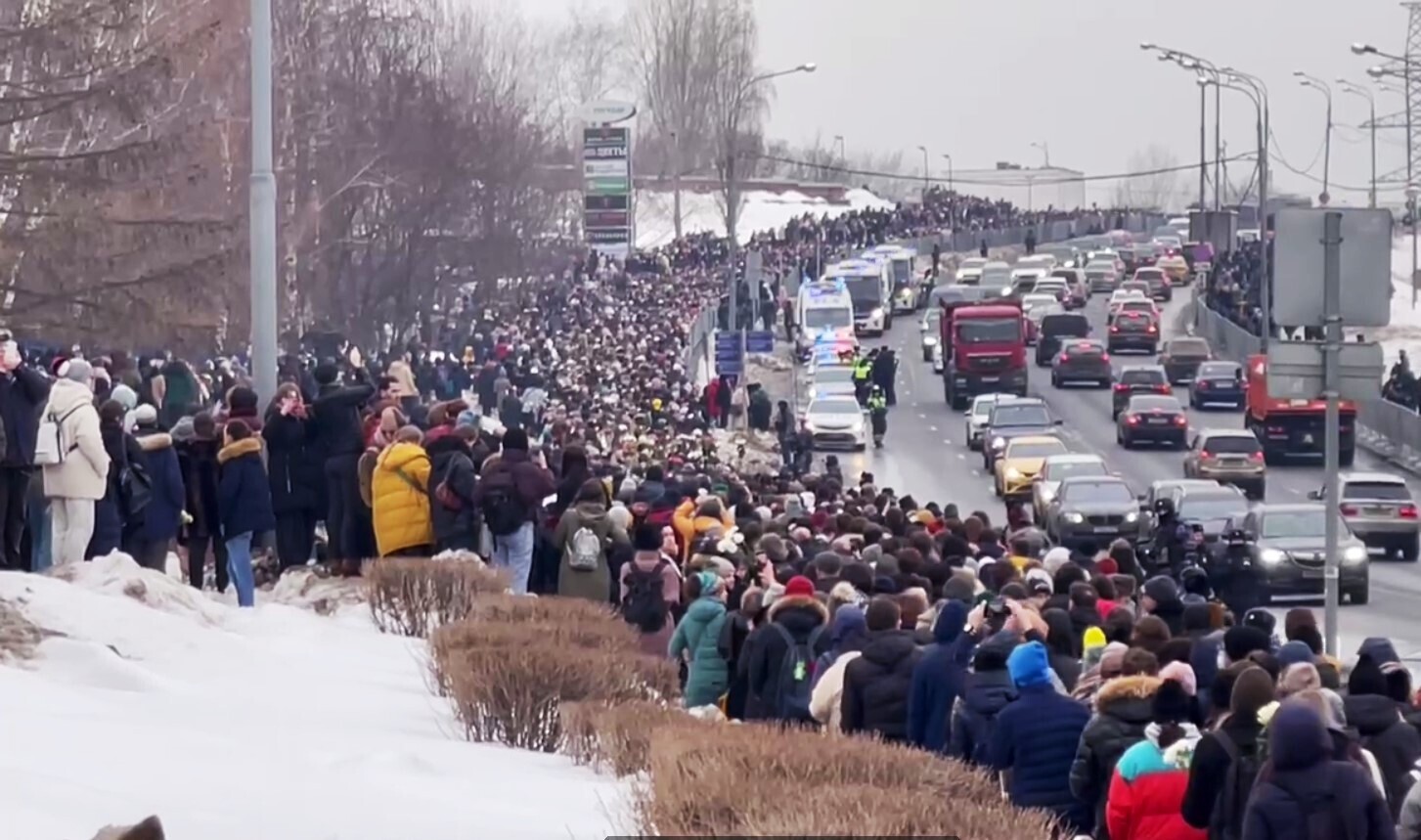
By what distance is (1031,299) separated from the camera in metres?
89.2

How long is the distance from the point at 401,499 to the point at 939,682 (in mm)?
6860

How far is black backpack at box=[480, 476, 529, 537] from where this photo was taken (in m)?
18.4

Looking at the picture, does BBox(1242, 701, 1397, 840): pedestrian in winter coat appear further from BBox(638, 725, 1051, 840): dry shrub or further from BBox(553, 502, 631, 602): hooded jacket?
BBox(553, 502, 631, 602): hooded jacket

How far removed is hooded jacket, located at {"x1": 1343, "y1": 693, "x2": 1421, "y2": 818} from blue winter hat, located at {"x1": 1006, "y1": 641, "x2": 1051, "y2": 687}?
127cm

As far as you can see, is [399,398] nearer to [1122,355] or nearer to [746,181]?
[1122,355]

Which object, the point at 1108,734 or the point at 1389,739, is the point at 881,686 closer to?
the point at 1108,734

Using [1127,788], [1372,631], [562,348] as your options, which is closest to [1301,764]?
[1127,788]

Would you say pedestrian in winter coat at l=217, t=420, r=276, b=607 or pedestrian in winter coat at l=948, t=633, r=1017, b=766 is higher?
pedestrian in winter coat at l=217, t=420, r=276, b=607

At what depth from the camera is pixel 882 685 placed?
514 inches

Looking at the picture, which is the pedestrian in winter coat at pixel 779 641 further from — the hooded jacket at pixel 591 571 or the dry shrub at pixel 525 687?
the hooded jacket at pixel 591 571

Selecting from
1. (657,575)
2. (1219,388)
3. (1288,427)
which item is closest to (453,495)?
(657,575)

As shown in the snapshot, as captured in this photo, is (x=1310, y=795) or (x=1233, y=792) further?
(x=1233, y=792)

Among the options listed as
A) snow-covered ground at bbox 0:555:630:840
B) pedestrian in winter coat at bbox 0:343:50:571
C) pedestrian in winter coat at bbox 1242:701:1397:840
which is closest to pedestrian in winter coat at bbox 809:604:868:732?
snow-covered ground at bbox 0:555:630:840

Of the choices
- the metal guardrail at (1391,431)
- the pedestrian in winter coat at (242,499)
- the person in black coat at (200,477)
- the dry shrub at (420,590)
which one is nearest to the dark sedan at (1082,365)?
the metal guardrail at (1391,431)
